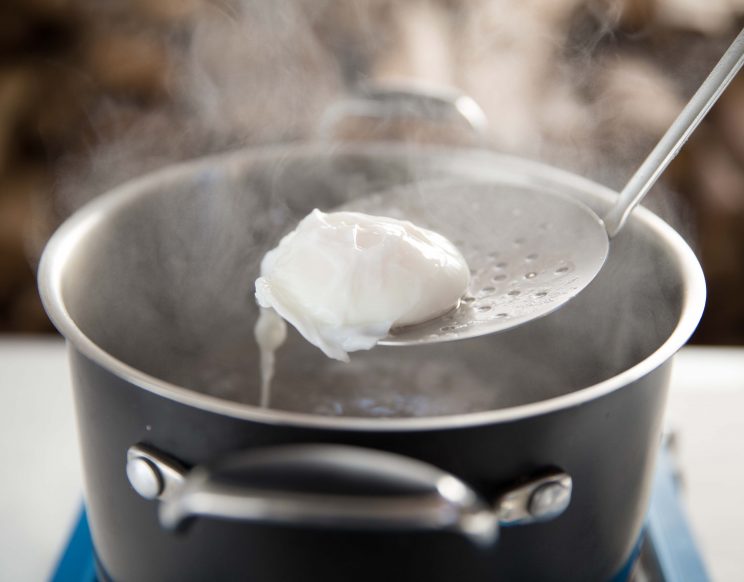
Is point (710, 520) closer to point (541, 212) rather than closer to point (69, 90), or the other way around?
point (541, 212)

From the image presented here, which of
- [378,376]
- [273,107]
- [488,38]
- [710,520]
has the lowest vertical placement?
[710,520]

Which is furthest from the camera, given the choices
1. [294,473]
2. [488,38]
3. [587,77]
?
[587,77]

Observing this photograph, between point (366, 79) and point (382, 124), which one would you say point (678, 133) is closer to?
point (366, 79)

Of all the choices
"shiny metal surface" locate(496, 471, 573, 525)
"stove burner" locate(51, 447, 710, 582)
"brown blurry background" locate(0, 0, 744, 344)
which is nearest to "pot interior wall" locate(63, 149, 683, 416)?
"stove burner" locate(51, 447, 710, 582)

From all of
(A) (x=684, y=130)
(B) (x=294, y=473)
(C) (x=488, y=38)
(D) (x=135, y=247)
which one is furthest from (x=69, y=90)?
(B) (x=294, y=473)

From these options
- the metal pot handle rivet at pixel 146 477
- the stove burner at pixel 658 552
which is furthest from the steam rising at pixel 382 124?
the metal pot handle rivet at pixel 146 477

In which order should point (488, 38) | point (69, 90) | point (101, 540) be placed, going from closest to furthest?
point (101, 540) → point (488, 38) → point (69, 90)

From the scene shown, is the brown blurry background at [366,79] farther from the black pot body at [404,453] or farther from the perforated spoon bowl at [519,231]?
the black pot body at [404,453]
